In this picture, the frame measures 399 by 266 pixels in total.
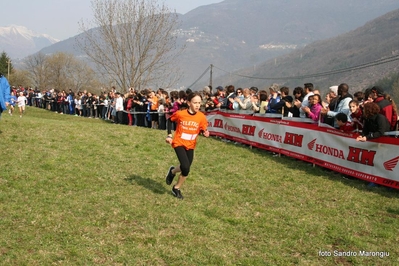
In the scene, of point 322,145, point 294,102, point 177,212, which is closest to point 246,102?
point 294,102

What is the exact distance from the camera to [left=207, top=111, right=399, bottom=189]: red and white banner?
9492 mm

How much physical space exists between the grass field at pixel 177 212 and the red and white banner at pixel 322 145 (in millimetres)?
334

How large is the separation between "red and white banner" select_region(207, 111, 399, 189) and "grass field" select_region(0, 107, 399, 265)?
334mm

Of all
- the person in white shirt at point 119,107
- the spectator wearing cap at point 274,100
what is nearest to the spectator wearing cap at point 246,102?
the spectator wearing cap at point 274,100

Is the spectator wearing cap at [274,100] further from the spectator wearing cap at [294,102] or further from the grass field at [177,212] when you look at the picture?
the grass field at [177,212]

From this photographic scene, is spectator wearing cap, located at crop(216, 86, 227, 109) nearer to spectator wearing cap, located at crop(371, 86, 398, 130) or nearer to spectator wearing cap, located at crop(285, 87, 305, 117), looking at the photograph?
spectator wearing cap, located at crop(285, 87, 305, 117)

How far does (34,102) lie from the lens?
48.5 metres

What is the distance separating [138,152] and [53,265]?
7494mm

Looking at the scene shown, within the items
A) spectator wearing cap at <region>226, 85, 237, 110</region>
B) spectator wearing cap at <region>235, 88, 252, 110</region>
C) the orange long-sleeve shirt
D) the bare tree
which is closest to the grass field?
the orange long-sleeve shirt

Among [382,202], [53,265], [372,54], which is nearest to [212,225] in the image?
[53,265]

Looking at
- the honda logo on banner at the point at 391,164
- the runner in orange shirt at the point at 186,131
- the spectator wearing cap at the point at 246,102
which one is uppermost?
the spectator wearing cap at the point at 246,102

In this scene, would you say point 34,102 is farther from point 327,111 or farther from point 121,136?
point 327,111

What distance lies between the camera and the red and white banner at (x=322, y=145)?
9492mm

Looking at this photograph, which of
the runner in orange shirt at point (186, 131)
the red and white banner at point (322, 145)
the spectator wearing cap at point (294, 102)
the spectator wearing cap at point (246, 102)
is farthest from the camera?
the spectator wearing cap at point (246, 102)
